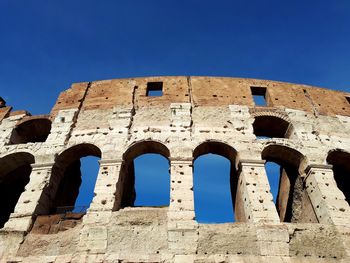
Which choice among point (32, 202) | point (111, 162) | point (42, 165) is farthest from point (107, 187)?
point (42, 165)

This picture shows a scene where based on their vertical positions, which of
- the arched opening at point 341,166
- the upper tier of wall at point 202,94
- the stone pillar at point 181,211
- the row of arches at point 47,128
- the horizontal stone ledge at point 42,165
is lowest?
the stone pillar at point 181,211

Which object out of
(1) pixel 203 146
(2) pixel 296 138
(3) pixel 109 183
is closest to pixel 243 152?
(1) pixel 203 146

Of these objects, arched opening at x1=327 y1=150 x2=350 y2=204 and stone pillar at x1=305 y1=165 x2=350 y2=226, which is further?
arched opening at x1=327 y1=150 x2=350 y2=204

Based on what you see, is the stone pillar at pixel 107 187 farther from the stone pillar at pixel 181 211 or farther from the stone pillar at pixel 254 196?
the stone pillar at pixel 254 196

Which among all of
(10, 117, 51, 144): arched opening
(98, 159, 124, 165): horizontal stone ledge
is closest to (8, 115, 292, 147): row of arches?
(10, 117, 51, 144): arched opening

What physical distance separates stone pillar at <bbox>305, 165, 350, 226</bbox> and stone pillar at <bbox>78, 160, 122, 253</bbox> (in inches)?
187

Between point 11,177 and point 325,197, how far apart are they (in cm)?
902

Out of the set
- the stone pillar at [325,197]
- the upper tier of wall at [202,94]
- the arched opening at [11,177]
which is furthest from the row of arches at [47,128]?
the stone pillar at [325,197]

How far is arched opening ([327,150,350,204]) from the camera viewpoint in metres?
8.92

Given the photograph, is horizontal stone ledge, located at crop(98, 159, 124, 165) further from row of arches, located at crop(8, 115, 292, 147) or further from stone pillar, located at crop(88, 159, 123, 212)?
row of arches, located at crop(8, 115, 292, 147)

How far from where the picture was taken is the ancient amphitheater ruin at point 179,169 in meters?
6.23

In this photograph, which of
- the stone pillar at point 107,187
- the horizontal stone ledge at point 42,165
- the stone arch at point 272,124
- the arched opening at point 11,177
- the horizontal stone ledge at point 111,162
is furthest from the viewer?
the stone arch at point 272,124

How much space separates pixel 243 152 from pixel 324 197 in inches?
85.6

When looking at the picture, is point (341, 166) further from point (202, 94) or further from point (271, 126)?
point (202, 94)
